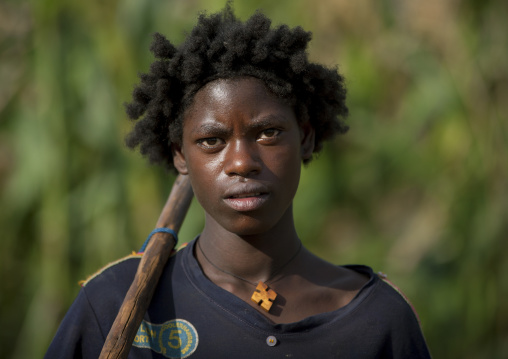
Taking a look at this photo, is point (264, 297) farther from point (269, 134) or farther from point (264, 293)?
point (269, 134)

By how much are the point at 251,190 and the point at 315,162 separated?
3137 millimetres

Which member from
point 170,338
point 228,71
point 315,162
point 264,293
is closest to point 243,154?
point 228,71

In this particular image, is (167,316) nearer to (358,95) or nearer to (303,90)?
(303,90)

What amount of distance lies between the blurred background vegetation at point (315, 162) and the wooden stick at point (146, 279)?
2.03 metres

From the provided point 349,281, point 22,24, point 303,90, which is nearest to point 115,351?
point 349,281

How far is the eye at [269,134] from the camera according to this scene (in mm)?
2333

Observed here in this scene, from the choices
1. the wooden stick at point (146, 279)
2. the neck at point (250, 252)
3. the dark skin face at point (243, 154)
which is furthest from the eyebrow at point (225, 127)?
the wooden stick at point (146, 279)

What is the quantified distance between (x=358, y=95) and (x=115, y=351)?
3.70 m

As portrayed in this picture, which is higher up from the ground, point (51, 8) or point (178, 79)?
point (51, 8)

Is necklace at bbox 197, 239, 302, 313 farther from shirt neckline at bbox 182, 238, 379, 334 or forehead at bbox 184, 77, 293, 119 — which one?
forehead at bbox 184, 77, 293, 119

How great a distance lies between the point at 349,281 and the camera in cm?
254

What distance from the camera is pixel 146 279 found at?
242 cm

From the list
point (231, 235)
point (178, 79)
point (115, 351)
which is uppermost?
point (178, 79)

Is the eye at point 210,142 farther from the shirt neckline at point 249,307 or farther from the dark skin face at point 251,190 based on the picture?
the shirt neckline at point 249,307
